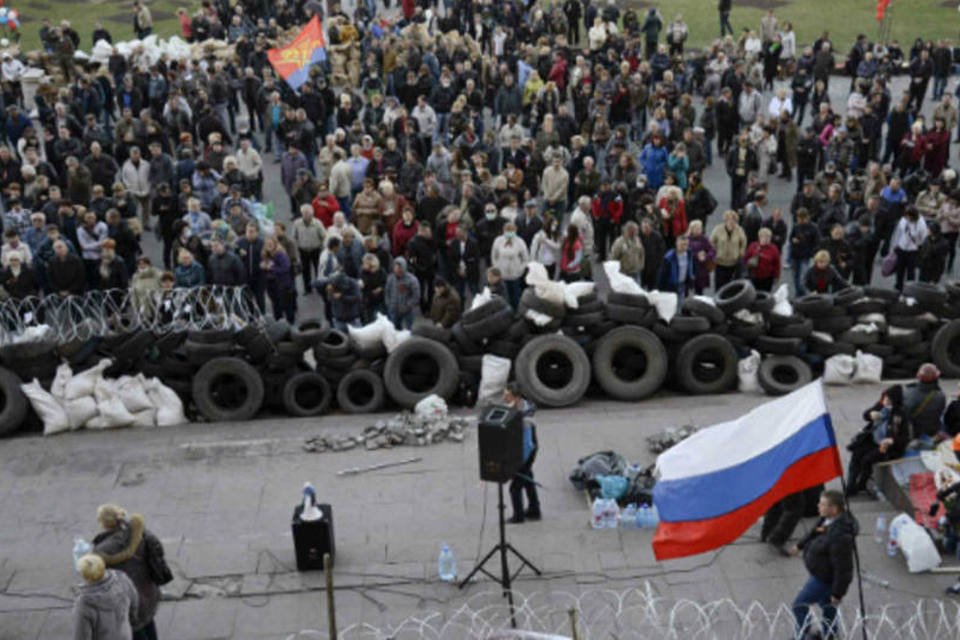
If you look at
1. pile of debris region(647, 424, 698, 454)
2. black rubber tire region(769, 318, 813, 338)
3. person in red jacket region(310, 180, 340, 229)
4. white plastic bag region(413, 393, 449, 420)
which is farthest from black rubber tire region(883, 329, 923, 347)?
person in red jacket region(310, 180, 340, 229)

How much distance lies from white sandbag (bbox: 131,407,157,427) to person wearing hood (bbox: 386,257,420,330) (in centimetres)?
335

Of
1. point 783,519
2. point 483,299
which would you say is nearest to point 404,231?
point 483,299

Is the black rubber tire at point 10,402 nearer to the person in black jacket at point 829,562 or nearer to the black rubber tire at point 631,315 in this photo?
the black rubber tire at point 631,315

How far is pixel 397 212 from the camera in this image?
17703 millimetres

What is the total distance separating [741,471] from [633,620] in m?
1.74

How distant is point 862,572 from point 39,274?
38.5 feet

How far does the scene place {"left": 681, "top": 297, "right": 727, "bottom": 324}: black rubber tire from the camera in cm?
1438

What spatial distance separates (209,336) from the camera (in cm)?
1429

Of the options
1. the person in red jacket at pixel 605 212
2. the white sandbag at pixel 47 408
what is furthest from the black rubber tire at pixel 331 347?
the person in red jacket at pixel 605 212

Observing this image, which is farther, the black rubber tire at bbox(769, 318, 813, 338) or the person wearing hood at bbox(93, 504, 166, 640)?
the black rubber tire at bbox(769, 318, 813, 338)

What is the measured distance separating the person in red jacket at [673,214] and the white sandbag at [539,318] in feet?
12.8

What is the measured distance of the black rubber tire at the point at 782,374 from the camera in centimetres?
1434

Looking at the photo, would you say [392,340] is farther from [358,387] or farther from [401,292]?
[401,292]

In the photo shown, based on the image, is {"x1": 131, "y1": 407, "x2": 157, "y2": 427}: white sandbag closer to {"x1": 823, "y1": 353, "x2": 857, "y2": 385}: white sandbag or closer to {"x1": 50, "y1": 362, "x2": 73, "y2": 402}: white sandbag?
{"x1": 50, "y1": 362, "x2": 73, "y2": 402}: white sandbag
